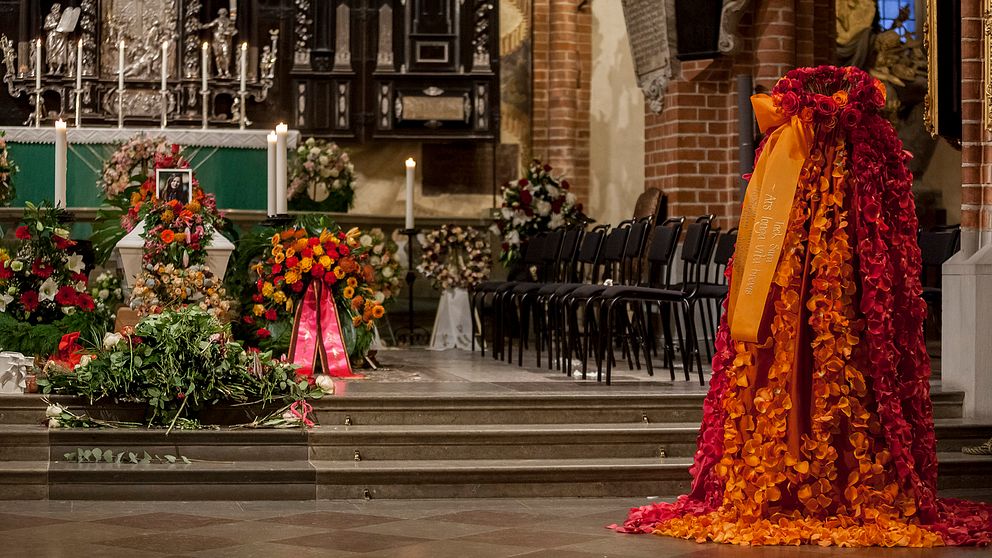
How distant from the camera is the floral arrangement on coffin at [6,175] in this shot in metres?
10.3

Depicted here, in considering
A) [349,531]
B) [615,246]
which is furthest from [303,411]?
[615,246]

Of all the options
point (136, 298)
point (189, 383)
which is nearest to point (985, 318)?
point (189, 383)

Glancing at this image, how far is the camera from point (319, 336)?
812cm

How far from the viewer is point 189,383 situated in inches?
259

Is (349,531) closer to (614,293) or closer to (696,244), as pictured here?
(614,293)

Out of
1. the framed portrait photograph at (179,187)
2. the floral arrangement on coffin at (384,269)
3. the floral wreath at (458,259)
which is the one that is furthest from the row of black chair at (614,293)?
the framed portrait photograph at (179,187)

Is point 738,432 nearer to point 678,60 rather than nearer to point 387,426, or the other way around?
point 387,426

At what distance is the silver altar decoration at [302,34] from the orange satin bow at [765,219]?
769 centimetres

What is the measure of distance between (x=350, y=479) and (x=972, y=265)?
3217mm

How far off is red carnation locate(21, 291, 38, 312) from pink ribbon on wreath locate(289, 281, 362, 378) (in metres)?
1.50

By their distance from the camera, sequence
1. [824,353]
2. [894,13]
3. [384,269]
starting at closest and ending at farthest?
[824,353] < [384,269] < [894,13]

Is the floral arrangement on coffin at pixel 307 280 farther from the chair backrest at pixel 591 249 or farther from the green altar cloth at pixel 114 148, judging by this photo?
the green altar cloth at pixel 114 148

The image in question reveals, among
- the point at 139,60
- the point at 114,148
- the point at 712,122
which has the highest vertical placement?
the point at 139,60

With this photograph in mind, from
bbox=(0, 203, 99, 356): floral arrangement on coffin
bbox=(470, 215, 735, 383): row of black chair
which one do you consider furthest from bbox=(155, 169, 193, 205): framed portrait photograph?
bbox=(470, 215, 735, 383): row of black chair
